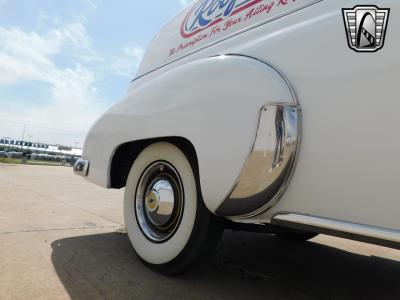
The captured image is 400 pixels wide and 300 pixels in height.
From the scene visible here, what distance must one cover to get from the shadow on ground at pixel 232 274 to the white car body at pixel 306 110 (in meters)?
0.56

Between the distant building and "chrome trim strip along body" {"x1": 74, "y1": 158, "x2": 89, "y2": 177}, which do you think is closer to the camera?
"chrome trim strip along body" {"x1": 74, "y1": 158, "x2": 89, "y2": 177}

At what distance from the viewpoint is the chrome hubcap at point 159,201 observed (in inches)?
82.6

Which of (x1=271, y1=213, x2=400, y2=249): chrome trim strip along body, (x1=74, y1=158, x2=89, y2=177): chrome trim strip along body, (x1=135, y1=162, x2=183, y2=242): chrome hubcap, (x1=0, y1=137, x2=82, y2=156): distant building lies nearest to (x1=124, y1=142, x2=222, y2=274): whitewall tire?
(x1=135, y1=162, x2=183, y2=242): chrome hubcap

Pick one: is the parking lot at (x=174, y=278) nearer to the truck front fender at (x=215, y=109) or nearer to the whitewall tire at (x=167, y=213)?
the whitewall tire at (x=167, y=213)

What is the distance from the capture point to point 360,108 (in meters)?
1.30

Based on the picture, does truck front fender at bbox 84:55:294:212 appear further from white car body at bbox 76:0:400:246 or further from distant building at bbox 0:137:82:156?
distant building at bbox 0:137:82:156

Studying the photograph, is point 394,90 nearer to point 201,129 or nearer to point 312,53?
point 312,53

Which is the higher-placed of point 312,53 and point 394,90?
point 312,53

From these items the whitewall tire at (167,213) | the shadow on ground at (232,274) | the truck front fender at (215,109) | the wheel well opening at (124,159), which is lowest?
the shadow on ground at (232,274)

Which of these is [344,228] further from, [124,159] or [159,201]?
[124,159]

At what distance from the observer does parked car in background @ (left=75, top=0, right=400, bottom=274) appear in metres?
1.27

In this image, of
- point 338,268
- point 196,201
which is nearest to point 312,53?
point 196,201

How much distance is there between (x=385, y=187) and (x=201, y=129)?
901 mm

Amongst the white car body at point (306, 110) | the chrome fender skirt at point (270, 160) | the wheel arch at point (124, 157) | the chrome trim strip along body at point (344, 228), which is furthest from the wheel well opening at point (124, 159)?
the chrome trim strip along body at point (344, 228)
